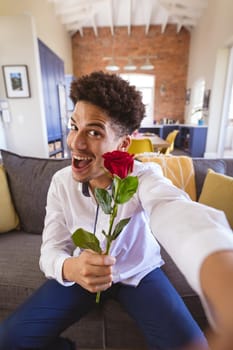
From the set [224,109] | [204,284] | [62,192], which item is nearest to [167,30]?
[224,109]

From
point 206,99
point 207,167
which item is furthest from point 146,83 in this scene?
point 207,167

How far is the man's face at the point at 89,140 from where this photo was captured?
65 centimetres

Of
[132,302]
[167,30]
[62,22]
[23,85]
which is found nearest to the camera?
[132,302]

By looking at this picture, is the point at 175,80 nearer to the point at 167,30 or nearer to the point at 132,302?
the point at 167,30

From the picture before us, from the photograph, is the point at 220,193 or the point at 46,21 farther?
the point at 46,21

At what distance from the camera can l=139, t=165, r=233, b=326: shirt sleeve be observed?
1.02 ft

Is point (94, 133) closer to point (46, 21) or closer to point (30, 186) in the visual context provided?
point (30, 186)

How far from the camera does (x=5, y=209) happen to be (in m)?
1.25

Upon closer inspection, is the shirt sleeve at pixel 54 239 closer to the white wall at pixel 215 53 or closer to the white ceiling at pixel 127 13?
the white wall at pixel 215 53

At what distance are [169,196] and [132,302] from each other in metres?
0.47

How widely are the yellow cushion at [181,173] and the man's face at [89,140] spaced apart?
2.34 ft

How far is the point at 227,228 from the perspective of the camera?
355 millimetres

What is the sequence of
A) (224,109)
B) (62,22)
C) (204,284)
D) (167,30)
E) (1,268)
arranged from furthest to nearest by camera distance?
(167,30)
(62,22)
(224,109)
(1,268)
(204,284)

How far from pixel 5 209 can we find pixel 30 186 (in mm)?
199
